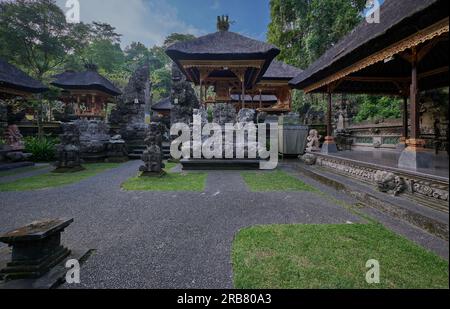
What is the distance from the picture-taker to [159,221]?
368 cm

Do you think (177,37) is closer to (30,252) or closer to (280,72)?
(280,72)

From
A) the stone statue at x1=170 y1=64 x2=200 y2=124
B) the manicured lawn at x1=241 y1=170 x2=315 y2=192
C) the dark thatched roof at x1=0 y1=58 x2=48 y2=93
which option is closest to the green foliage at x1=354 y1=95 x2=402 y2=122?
the manicured lawn at x1=241 y1=170 x2=315 y2=192

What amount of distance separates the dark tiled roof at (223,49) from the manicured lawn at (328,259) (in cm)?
1002

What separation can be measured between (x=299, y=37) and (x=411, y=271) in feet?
90.2

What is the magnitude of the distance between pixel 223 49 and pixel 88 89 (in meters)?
14.3

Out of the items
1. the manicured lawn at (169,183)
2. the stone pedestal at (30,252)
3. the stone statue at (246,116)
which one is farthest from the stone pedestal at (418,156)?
→ the stone statue at (246,116)

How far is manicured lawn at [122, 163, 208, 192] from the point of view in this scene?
232 inches

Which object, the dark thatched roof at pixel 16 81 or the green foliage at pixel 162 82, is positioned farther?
the green foliage at pixel 162 82

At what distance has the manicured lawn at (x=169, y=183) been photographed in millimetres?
5895

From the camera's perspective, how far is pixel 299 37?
24609 mm

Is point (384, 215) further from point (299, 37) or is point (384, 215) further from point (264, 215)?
point (299, 37)

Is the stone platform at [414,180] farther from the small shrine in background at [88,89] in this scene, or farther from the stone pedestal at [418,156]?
the small shrine in background at [88,89]

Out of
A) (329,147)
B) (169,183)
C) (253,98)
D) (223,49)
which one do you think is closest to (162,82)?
(253,98)
